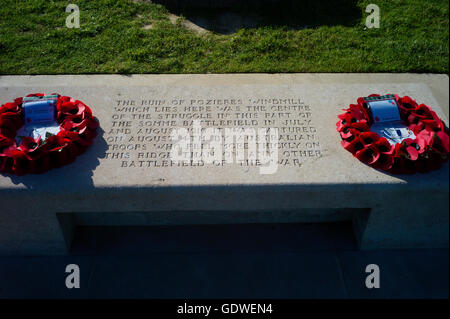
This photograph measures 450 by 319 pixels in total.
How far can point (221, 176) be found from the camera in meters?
2.92

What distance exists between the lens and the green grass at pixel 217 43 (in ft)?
16.5

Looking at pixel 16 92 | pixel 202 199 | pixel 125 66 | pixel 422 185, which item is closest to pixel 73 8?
pixel 125 66

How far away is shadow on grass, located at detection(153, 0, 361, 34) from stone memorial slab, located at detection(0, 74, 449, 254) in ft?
7.45

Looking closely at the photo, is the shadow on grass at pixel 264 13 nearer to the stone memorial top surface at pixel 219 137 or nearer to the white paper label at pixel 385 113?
the stone memorial top surface at pixel 219 137

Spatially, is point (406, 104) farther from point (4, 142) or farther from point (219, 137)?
point (4, 142)

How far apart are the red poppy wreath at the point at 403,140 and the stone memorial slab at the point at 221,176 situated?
2.9 inches

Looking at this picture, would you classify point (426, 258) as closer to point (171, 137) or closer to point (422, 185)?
point (422, 185)

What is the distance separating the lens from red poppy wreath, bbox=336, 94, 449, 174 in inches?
114

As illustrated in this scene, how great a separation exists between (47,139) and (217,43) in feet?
9.98

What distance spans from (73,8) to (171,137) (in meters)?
3.93

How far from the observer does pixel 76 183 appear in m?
2.87

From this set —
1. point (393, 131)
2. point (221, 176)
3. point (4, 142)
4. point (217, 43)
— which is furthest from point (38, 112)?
point (393, 131)

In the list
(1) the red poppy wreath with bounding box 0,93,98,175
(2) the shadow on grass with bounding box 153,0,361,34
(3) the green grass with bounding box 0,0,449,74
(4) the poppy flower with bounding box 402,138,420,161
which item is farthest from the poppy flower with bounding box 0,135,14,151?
(2) the shadow on grass with bounding box 153,0,361,34

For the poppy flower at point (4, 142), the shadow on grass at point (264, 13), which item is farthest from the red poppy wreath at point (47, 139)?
the shadow on grass at point (264, 13)
